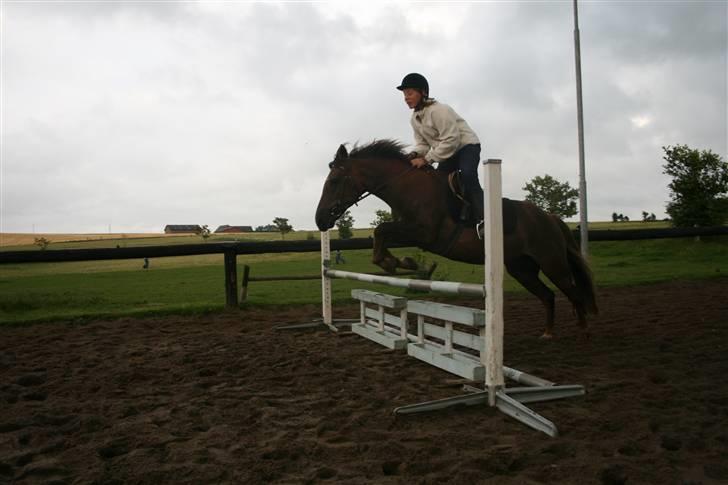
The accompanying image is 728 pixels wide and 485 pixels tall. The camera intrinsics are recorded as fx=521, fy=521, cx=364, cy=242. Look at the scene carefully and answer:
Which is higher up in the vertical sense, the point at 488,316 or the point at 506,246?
the point at 506,246

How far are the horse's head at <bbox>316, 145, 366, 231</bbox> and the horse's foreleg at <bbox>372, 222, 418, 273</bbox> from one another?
46 cm

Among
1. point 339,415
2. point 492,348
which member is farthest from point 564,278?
point 339,415

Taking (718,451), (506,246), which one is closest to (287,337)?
(506,246)

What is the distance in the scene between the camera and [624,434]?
→ 8.46ft

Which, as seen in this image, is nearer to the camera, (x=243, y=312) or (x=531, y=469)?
(x=531, y=469)

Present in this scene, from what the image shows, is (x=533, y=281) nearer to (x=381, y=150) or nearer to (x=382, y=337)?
(x=382, y=337)

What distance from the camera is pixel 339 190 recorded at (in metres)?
4.60

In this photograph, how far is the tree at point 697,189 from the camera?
70.5 feet

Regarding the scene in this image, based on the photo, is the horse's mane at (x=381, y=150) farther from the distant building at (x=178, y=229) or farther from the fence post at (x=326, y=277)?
the distant building at (x=178, y=229)

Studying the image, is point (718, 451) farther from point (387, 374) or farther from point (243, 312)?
point (243, 312)

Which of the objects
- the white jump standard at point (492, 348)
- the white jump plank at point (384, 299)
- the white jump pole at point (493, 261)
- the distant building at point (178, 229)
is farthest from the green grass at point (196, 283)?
the distant building at point (178, 229)

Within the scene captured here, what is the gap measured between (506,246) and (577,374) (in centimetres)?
134

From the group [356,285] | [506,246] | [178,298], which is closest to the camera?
[506,246]

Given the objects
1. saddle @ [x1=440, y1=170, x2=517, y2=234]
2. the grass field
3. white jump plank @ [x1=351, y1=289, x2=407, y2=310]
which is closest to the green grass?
the grass field
